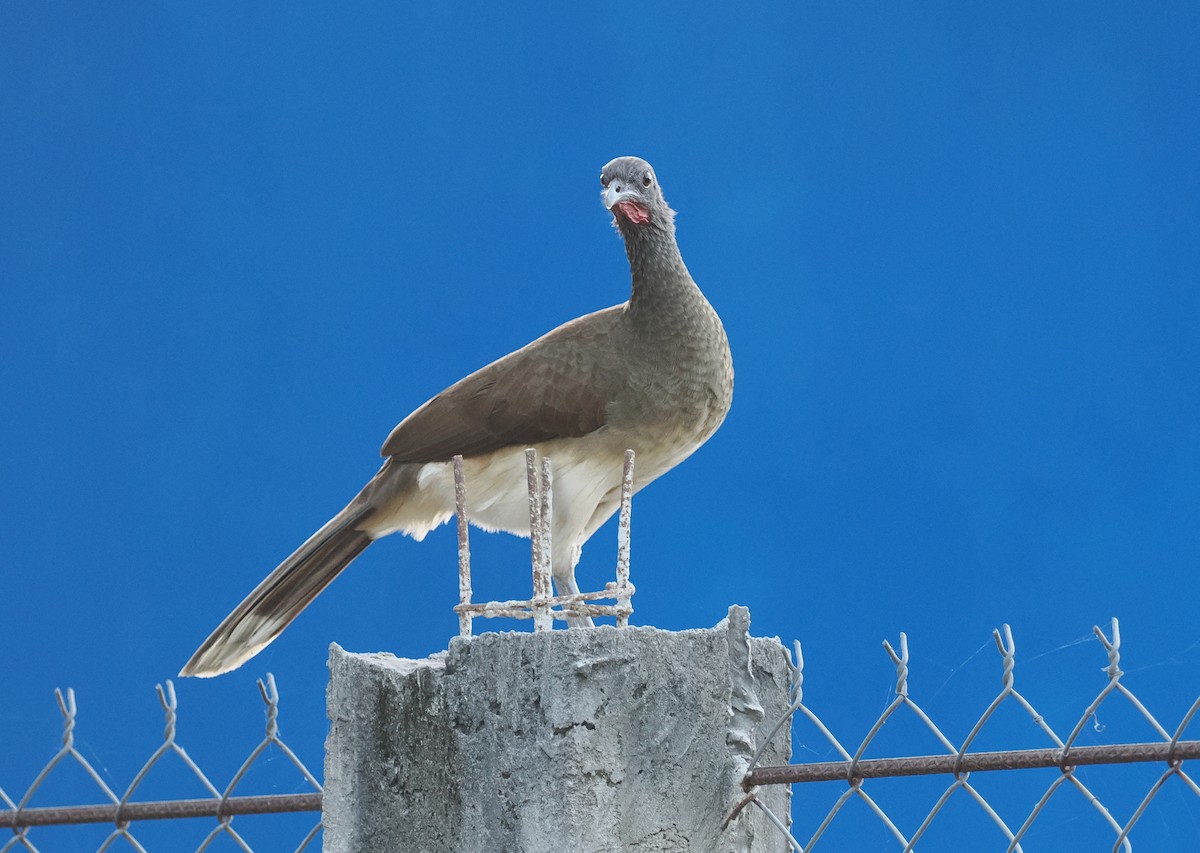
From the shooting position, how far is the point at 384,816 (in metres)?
2.18

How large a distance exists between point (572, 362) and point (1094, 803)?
5.98ft

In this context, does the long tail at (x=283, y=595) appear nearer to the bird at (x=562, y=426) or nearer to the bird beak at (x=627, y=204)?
the bird at (x=562, y=426)

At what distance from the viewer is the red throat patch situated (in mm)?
3154

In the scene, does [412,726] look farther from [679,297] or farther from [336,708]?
[679,297]

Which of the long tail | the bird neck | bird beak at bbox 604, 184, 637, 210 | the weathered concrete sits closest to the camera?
the weathered concrete

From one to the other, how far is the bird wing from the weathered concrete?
1101 mm

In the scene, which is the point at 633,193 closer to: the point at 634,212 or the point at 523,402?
the point at 634,212

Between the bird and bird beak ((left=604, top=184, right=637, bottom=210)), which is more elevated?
bird beak ((left=604, top=184, right=637, bottom=210))

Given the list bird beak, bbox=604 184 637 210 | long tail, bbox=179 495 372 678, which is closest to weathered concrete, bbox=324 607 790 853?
long tail, bbox=179 495 372 678

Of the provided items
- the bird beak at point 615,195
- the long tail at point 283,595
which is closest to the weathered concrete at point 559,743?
the long tail at point 283,595

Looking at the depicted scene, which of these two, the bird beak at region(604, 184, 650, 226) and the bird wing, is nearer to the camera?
the bird beak at region(604, 184, 650, 226)

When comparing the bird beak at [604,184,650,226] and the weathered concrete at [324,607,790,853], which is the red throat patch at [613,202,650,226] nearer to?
the bird beak at [604,184,650,226]

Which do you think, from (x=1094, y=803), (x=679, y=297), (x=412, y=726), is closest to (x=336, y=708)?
(x=412, y=726)

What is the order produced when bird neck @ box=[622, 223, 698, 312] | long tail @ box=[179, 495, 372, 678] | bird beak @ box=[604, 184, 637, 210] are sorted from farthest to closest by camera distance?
bird neck @ box=[622, 223, 698, 312] < long tail @ box=[179, 495, 372, 678] < bird beak @ box=[604, 184, 637, 210]
